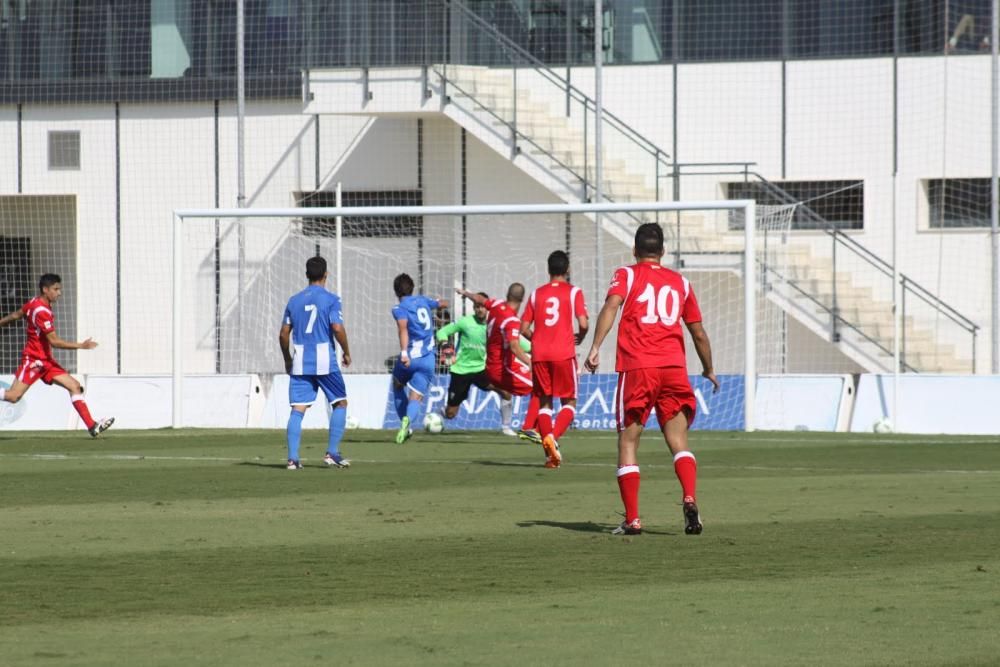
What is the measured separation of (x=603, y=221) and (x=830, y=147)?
5297 mm

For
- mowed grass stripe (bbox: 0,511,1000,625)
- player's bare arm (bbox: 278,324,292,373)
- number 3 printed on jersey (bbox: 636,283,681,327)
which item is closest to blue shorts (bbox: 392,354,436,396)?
player's bare arm (bbox: 278,324,292,373)

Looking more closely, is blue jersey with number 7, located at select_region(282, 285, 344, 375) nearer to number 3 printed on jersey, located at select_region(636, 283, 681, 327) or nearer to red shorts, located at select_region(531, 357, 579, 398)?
red shorts, located at select_region(531, 357, 579, 398)

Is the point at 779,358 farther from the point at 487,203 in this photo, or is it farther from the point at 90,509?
the point at 90,509

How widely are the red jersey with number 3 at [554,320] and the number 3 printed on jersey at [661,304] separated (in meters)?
5.82

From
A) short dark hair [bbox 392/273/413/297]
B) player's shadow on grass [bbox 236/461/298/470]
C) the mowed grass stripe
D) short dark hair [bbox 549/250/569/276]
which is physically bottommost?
player's shadow on grass [bbox 236/461/298/470]

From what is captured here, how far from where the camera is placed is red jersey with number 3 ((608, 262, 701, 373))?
10430 mm

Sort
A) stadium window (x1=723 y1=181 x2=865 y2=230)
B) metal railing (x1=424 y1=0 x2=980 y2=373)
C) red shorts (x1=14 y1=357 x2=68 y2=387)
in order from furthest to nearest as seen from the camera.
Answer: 1. stadium window (x1=723 y1=181 x2=865 y2=230)
2. metal railing (x1=424 y1=0 x2=980 y2=373)
3. red shorts (x1=14 y1=357 x2=68 y2=387)

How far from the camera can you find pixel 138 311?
31281 millimetres

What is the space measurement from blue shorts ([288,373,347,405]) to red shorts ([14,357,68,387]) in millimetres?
5587

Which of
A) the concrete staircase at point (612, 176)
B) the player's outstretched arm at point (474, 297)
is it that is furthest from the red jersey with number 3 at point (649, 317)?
the concrete staircase at point (612, 176)

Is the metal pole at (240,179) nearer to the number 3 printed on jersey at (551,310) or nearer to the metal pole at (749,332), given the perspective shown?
the metal pole at (749,332)

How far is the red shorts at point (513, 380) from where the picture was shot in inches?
803

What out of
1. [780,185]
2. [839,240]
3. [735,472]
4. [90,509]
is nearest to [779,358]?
[839,240]

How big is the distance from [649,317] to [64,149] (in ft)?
78.2
